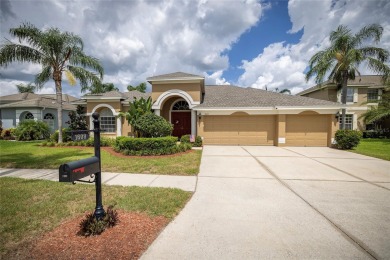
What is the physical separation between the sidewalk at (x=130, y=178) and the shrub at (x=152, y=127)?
4.77 meters

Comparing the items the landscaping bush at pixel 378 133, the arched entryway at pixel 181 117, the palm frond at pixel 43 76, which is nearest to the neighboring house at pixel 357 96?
the landscaping bush at pixel 378 133

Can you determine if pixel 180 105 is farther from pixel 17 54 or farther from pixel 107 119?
pixel 17 54

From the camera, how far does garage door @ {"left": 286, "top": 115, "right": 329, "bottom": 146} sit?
14.1m

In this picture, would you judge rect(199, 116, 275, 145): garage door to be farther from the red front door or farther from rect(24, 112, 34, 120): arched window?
rect(24, 112, 34, 120): arched window

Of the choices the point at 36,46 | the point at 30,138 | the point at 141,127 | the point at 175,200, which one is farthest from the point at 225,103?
the point at 30,138

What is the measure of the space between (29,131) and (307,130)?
24.5m

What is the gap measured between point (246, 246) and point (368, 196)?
4.30 m

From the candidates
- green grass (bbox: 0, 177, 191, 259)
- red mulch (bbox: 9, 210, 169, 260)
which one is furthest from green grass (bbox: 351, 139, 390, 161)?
red mulch (bbox: 9, 210, 169, 260)

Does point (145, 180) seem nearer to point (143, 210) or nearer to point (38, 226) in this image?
point (143, 210)

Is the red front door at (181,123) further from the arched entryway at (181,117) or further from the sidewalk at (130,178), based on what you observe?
the sidewalk at (130,178)

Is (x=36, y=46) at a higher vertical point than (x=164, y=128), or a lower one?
higher

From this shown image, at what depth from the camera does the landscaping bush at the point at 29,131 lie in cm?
1694

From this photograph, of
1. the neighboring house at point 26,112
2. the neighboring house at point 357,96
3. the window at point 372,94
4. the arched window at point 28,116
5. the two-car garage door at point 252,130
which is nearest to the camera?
the two-car garage door at point 252,130

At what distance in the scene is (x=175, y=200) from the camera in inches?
172
